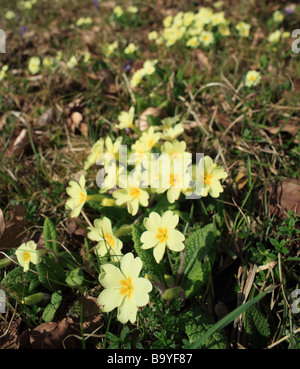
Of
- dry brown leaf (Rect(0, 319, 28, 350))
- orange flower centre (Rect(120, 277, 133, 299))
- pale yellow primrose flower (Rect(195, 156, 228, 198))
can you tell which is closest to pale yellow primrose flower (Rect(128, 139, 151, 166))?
pale yellow primrose flower (Rect(195, 156, 228, 198))

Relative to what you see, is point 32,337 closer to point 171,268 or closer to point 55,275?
point 55,275

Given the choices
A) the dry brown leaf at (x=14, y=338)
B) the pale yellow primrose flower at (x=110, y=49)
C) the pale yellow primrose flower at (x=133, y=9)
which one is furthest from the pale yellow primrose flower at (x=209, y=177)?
the pale yellow primrose flower at (x=133, y=9)

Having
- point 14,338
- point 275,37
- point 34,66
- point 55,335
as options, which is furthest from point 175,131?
point 34,66

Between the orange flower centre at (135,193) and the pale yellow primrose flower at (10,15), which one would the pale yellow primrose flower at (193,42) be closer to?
the orange flower centre at (135,193)

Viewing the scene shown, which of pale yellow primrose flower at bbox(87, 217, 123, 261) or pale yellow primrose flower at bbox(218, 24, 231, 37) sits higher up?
pale yellow primrose flower at bbox(218, 24, 231, 37)
